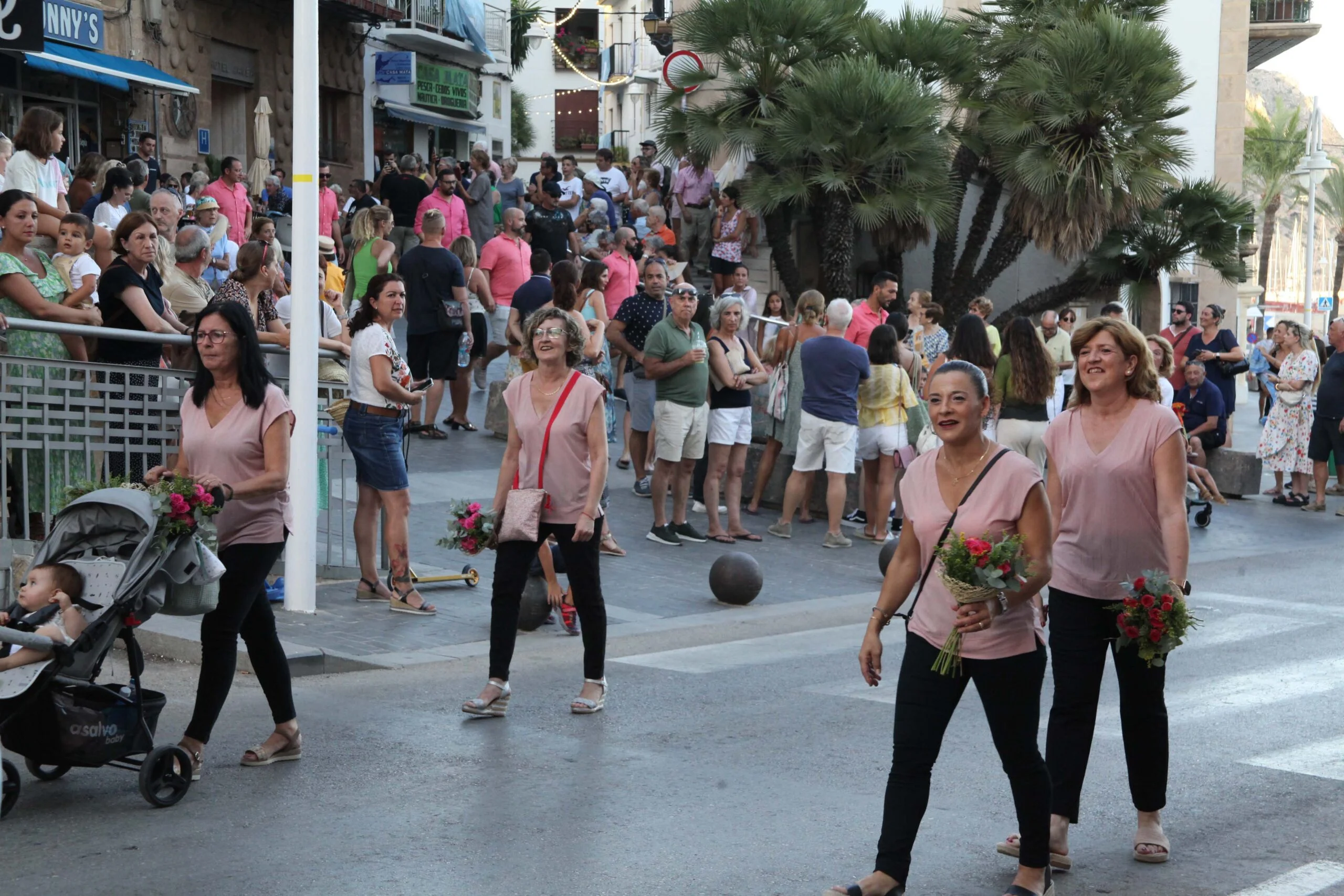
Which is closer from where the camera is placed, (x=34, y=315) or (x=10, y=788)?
(x=10, y=788)

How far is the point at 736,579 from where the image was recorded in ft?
35.9

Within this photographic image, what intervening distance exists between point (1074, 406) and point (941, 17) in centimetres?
1870

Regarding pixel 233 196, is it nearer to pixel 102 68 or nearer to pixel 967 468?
pixel 102 68

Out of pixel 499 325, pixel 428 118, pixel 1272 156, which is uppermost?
pixel 1272 156

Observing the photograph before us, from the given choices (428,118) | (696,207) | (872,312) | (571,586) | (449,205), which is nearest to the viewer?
(571,586)

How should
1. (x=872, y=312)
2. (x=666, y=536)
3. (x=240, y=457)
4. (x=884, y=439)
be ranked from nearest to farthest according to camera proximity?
1. (x=240, y=457)
2. (x=666, y=536)
3. (x=884, y=439)
4. (x=872, y=312)

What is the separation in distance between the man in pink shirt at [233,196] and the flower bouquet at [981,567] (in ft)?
44.6

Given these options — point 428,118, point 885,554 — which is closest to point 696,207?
point 885,554

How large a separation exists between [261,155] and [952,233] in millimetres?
11200

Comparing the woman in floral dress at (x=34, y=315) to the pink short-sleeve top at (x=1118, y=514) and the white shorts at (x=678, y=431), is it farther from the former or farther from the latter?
the pink short-sleeve top at (x=1118, y=514)

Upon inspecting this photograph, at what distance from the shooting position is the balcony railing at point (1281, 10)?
3772cm

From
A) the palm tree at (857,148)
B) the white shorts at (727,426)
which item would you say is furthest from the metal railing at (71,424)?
the palm tree at (857,148)

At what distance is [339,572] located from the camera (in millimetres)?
10930

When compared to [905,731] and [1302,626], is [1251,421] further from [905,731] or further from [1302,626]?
[905,731]
